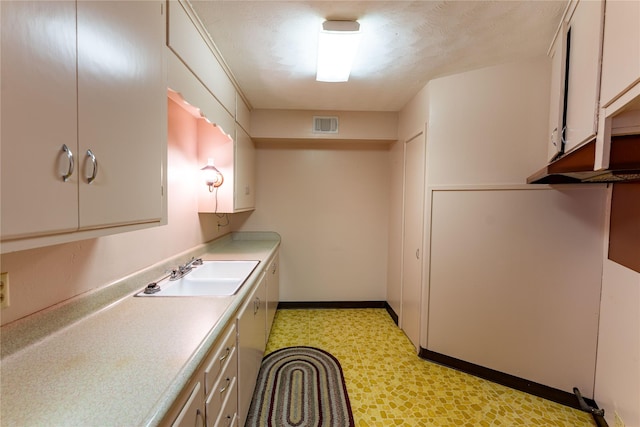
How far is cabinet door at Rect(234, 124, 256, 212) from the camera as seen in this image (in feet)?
8.10

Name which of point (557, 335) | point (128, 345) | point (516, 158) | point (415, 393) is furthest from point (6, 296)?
point (557, 335)

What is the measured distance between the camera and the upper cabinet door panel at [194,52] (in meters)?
1.25

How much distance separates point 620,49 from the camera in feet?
3.07

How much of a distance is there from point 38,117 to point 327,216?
2957 mm

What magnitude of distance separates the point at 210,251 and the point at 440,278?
2171mm

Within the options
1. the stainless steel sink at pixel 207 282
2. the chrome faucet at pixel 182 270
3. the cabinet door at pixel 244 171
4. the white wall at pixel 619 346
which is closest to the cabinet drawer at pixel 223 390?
the stainless steel sink at pixel 207 282

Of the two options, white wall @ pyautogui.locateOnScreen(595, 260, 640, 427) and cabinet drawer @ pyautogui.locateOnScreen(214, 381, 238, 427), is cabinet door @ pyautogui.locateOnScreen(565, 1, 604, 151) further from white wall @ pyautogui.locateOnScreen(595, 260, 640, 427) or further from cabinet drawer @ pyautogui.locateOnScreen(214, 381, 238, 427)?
cabinet drawer @ pyautogui.locateOnScreen(214, 381, 238, 427)

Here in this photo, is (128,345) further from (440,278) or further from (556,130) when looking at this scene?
(556,130)

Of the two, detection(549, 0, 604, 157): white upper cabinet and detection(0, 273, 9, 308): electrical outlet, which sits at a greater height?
detection(549, 0, 604, 157): white upper cabinet

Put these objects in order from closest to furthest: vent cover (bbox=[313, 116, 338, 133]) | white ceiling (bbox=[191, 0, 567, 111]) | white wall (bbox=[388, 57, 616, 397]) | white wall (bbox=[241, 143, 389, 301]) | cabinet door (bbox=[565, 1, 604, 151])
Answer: cabinet door (bbox=[565, 1, 604, 151]), white ceiling (bbox=[191, 0, 567, 111]), white wall (bbox=[388, 57, 616, 397]), vent cover (bbox=[313, 116, 338, 133]), white wall (bbox=[241, 143, 389, 301])

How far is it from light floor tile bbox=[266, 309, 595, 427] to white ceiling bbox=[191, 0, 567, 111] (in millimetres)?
2490

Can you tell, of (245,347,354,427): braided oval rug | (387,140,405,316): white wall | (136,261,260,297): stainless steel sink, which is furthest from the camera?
(387,140,405,316): white wall

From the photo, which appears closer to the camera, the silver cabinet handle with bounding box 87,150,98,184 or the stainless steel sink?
the silver cabinet handle with bounding box 87,150,98,184

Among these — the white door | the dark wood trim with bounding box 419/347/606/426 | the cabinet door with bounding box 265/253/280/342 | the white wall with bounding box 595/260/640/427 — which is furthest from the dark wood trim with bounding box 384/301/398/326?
the white wall with bounding box 595/260/640/427
